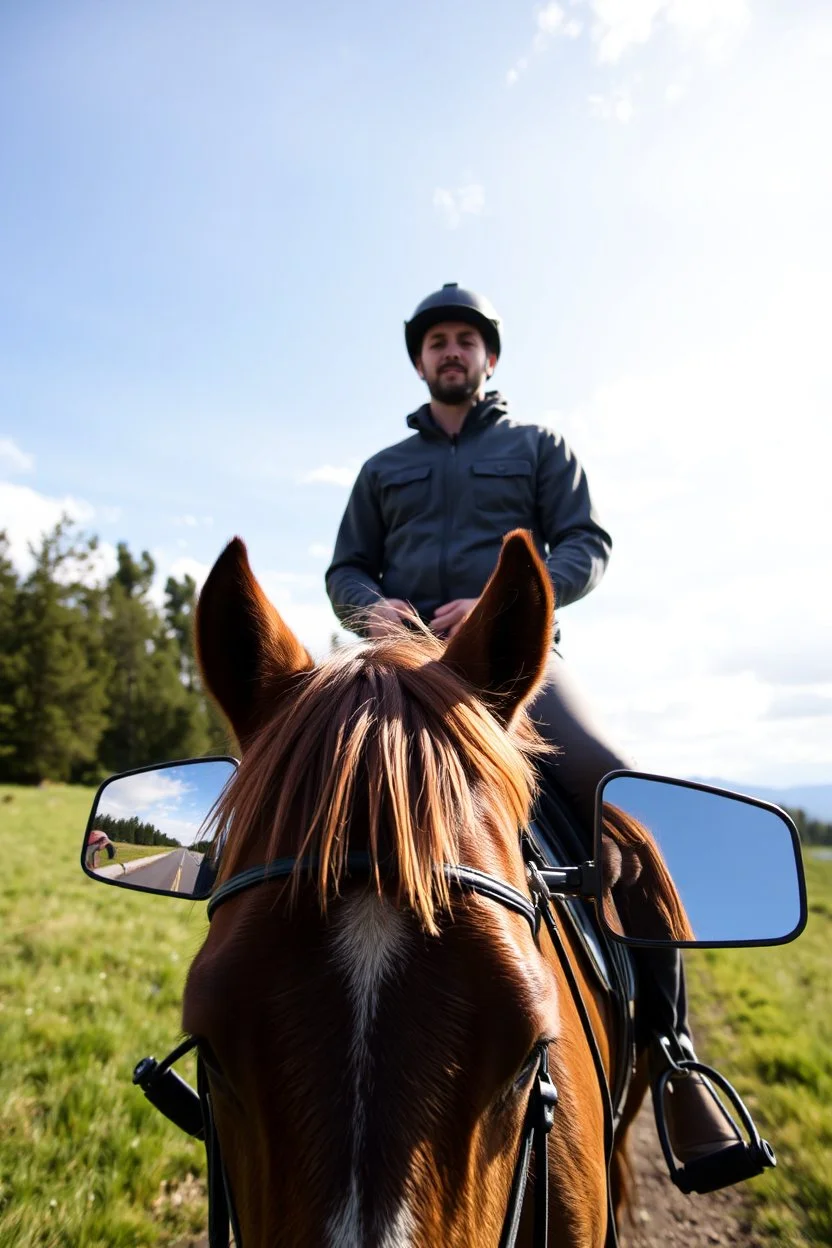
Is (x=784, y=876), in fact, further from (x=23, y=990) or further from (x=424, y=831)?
(x=23, y=990)

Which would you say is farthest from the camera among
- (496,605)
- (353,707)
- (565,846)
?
(565,846)

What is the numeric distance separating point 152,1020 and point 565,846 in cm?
446

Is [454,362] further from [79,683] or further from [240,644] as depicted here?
[79,683]

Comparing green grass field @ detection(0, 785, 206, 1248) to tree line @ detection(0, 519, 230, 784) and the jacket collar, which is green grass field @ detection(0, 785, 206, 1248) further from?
tree line @ detection(0, 519, 230, 784)

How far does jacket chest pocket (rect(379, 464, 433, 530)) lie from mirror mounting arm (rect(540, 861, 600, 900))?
2286 mm

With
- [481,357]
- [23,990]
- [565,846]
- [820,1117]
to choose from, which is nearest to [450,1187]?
[565,846]

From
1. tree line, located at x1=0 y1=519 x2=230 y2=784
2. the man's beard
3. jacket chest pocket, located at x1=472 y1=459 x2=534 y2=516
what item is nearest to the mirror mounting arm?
jacket chest pocket, located at x1=472 y1=459 x2=534 y2=516

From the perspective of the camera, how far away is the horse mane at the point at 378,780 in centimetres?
133

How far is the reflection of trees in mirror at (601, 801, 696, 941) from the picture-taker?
6.77 feet

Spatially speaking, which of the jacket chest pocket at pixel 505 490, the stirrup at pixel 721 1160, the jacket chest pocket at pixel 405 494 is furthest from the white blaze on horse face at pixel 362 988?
the jacket chest pocket at pixel 405 494

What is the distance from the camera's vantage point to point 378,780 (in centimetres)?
142

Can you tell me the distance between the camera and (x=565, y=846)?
8.86 ft

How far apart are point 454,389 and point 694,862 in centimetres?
282

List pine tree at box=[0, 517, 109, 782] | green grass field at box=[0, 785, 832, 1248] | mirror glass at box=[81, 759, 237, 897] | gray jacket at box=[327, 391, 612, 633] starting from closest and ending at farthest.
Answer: mirror glass at box=[81, 759, 237, 897]
green grass field at box=[0, 785, 832, 1248]
gray jacket at box=[327, 391, 612, 633]
pine tree at box=[0, 517, 109, 782]
